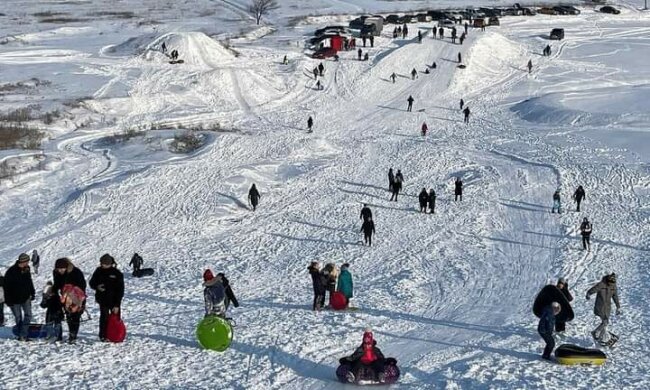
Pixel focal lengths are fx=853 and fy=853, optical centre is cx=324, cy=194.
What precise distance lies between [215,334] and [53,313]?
2.48 metres

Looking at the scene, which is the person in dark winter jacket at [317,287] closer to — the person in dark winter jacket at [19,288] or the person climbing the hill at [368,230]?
the person in dark winter jacket at [19,288]

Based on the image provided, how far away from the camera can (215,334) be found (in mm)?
13453

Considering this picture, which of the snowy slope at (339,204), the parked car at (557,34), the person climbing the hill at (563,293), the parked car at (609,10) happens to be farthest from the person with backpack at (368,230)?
the parked car at (609,10)

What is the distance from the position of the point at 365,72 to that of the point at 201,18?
1659 inches

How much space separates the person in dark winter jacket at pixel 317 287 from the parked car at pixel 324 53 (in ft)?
154

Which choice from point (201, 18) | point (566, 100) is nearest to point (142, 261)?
point (566, 100)

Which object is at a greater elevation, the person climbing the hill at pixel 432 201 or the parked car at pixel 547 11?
the parked car at pixel 547 11

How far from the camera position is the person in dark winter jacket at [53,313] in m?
12.6

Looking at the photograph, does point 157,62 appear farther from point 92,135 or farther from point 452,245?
point 452,245

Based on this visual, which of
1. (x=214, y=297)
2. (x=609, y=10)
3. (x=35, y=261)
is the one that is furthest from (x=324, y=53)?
(x=214, y=297)

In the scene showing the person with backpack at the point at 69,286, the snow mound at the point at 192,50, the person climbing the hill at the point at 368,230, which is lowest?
the person climbing the hill at the point at 368,230

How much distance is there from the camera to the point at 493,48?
2539 inches

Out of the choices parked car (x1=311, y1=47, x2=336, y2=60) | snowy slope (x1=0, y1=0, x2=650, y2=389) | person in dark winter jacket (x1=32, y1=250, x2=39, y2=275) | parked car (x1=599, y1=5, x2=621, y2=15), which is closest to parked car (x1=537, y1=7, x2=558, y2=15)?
parked car (x1=599, y1=5, x2=621, y2=15)

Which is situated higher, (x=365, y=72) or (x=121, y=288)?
(x=365, y=72)
